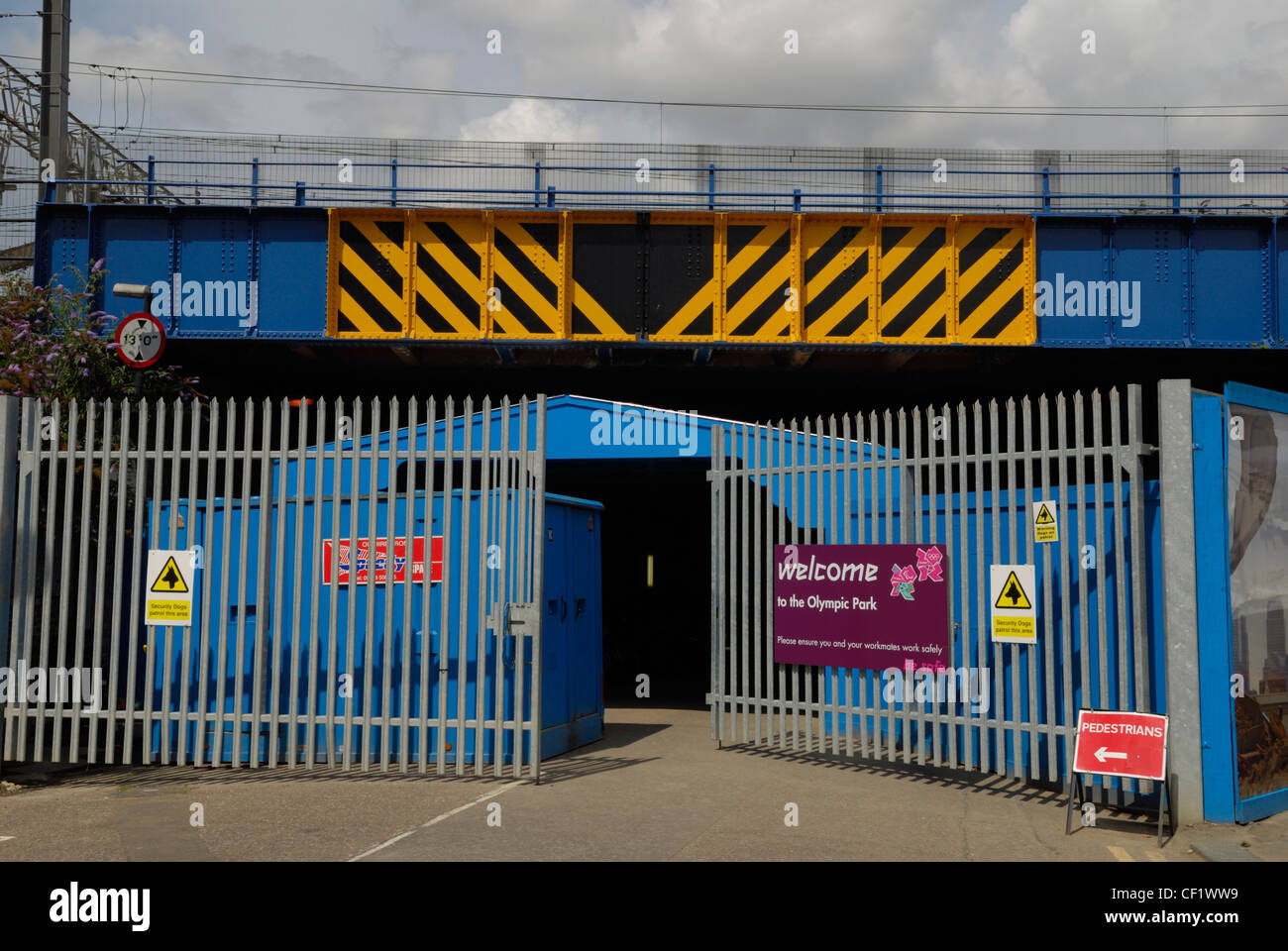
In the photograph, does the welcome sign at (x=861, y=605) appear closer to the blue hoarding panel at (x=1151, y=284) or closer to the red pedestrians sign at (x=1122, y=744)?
the red pedestrians sign at (x=1122, y=744)

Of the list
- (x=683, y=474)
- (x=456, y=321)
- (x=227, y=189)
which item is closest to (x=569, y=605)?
(x=456, y=321)

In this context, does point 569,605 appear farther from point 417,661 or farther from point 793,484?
point 793,484

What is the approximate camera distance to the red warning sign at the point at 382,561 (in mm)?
9562

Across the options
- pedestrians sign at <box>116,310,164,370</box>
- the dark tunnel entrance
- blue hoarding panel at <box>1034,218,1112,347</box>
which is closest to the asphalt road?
pedestrians sign at <box>116,310,164,370</box>

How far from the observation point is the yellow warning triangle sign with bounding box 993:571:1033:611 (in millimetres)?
8641

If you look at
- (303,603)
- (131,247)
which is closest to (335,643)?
(303,603)

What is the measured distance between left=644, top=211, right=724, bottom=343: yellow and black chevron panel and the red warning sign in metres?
6.82

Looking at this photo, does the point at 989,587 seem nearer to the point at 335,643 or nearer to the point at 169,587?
the point at 335,643

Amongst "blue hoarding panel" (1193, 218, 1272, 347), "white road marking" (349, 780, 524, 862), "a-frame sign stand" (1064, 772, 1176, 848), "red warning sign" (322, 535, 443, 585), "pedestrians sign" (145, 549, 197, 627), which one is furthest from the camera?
"blue hoarding panel" (1193, 218, 1272, 347)

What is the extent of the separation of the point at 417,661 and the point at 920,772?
173 inches

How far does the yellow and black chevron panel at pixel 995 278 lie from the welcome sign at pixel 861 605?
6679 millimetres

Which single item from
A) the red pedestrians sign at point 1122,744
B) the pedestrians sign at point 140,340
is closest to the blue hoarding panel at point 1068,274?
the red pedestrians sign at point 1122,744

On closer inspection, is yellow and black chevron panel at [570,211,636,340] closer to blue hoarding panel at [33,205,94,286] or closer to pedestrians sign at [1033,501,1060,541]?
blue hoarding panel at [33,205,94,286]

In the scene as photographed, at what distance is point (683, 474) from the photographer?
18.1m
